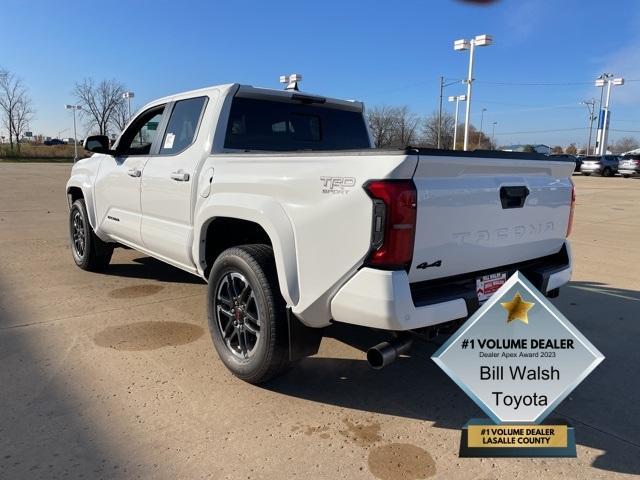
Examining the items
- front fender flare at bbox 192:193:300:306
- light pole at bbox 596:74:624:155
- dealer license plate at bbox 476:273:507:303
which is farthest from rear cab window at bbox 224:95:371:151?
light pole at bbox 596:74:624:155

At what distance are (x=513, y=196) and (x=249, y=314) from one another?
1780mm

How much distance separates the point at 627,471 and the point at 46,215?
37.8 ft

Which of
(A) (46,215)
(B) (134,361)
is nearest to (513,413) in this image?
(B) (134,361)

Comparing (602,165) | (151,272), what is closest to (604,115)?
(602,165)

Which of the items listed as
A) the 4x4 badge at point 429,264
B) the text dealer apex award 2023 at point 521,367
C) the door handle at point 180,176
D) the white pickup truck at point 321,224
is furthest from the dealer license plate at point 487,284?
the door handle at point 180,176

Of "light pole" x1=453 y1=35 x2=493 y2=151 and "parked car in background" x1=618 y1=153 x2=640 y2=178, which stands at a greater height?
"light pole" x1=453 y1=35 x2=493 y2=151

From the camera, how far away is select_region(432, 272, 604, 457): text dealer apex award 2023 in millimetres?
2434

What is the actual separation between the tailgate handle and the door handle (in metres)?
2.28

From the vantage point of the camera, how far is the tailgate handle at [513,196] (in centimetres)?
299

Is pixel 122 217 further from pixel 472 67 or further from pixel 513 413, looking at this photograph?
pixel 472 67

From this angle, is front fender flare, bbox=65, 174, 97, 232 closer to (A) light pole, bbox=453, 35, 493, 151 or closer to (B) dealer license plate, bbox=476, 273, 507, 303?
(B) dealer license plate, bbox=476, 273, 507, 303

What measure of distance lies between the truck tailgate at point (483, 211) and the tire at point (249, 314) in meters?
0.89

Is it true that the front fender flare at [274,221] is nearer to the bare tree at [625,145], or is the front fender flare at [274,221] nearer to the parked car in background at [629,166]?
the parked car in background at [629,166]

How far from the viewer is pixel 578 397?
10.8ft
